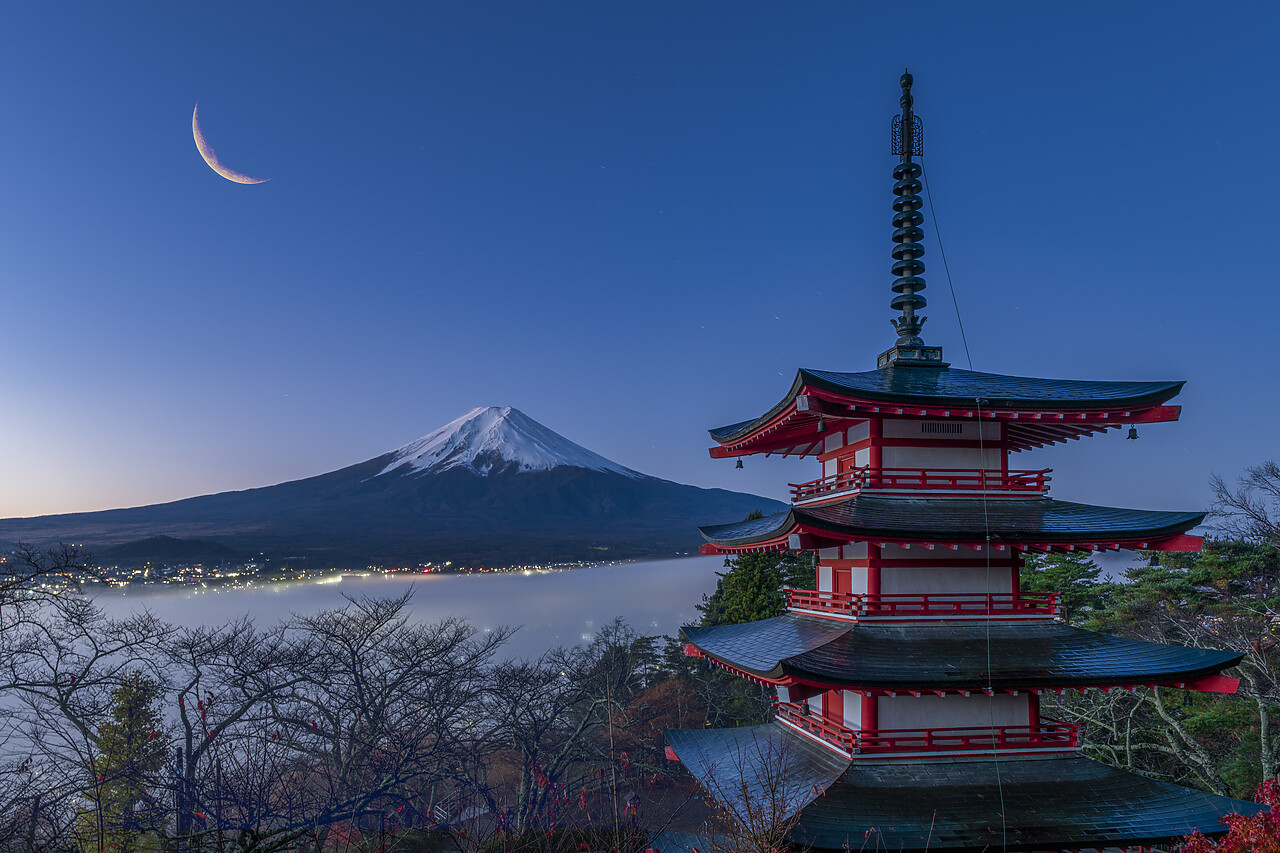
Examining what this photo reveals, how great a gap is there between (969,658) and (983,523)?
6.87 ft

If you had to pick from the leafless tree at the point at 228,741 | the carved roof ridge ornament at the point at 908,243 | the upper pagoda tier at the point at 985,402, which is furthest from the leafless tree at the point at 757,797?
the leafless tree at the point at 228,741

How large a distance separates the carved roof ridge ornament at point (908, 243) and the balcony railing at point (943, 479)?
2.64 metres

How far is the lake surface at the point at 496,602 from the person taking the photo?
3622 inches

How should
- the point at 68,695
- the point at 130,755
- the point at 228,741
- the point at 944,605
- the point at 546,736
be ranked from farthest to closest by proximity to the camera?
the point at 546,736 < the point at 228,741 < the point at 130,755 < the point at 68,695 < the point at 944,605

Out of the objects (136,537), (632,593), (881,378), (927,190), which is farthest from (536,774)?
(136,537)

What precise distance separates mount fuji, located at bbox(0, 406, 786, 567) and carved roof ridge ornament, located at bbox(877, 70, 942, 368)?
298 ft

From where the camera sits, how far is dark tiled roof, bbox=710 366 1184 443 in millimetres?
10789

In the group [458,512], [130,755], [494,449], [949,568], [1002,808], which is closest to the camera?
[1002,808]

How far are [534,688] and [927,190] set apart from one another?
2600 cm

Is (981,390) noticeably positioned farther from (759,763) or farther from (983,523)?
(759,763)

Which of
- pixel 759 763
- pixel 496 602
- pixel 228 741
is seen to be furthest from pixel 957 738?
pixel 496 602

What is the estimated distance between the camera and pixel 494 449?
177 meters

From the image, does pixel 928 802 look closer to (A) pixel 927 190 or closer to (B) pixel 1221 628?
(A) pixel 927 190

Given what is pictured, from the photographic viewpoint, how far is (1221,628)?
982 inches
